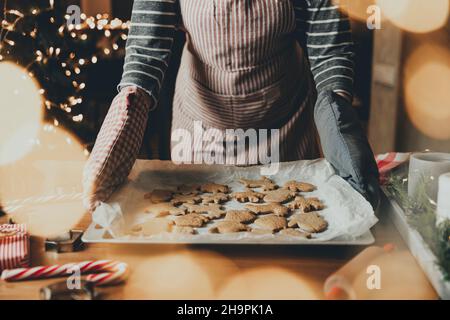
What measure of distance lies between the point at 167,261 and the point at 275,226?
278mm

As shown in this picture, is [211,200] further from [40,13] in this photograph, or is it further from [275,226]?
[40,13]

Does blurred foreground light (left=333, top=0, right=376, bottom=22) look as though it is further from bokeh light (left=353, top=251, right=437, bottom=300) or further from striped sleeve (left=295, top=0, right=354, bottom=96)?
bokeh light (left=353, top=251, right=437, bottom=300)

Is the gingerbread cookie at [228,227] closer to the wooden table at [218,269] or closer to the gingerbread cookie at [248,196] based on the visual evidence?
the wooden table at [218,269]

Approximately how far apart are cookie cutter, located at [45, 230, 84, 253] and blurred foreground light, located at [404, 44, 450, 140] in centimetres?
237

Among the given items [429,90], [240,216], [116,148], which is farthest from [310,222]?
[429,90]

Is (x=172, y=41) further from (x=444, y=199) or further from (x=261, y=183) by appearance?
(x=444, y=199)

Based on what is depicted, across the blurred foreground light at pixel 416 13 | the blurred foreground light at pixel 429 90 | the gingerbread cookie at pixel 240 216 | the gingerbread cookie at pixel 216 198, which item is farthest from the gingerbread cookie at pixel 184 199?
the blurred foreground light at pixel 416 13

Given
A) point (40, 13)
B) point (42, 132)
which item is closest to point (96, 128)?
point (42, 132)

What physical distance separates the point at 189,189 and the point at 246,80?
47cm

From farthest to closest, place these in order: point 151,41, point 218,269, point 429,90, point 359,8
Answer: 1. point 359,8
2. point 429,90
3. point 151,41
4. point 218,269

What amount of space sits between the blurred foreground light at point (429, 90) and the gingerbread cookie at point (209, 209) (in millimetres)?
2009

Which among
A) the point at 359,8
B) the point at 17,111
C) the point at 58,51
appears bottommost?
the point at 17,111

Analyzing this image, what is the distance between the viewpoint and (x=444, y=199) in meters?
1.00

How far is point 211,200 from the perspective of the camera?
1372 millimetres
